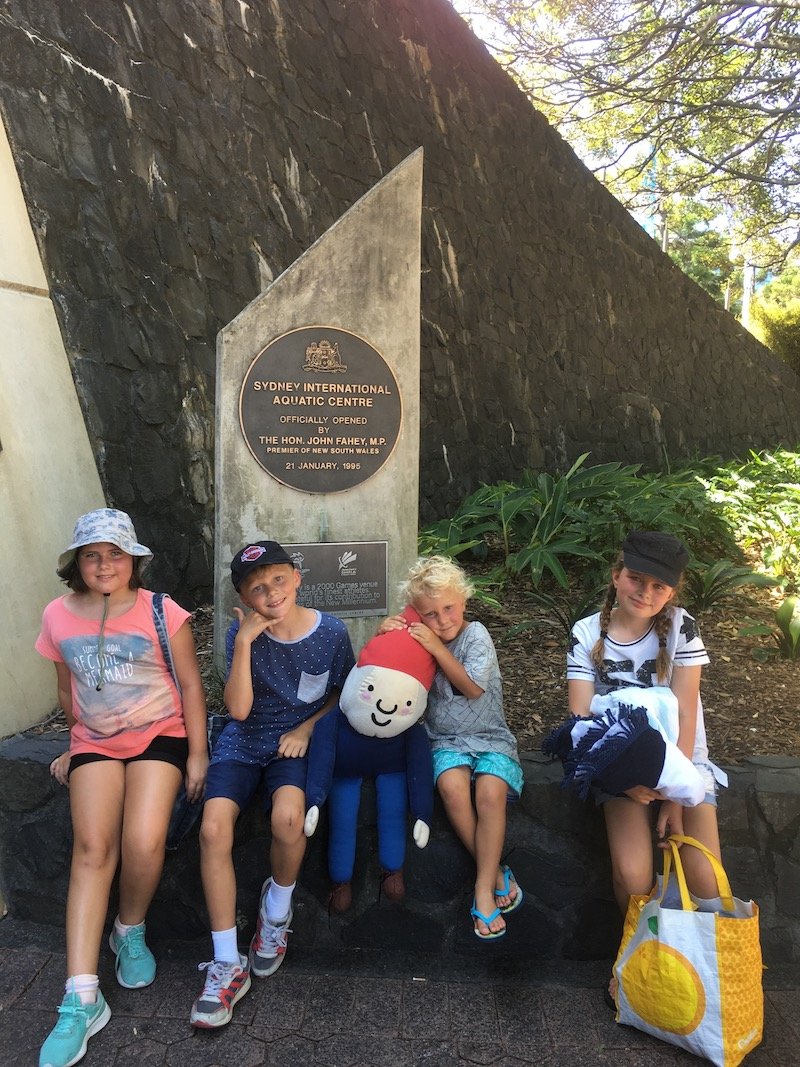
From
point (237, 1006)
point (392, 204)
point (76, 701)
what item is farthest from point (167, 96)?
point (237, 1006)

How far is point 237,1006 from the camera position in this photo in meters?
2.45

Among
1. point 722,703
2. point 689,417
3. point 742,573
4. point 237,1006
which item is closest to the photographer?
point 237,1006

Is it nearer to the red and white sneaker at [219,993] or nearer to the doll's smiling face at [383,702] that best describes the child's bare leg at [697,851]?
the doll's smiling face at [383,702]

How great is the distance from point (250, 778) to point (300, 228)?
4.85 meters

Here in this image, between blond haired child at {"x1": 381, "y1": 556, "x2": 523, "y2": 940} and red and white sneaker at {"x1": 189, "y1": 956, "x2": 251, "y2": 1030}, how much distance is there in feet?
2.48

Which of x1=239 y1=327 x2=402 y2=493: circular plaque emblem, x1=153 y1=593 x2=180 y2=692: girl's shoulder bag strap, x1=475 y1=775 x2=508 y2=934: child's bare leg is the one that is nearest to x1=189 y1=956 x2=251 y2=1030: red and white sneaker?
x1=475 y1=775 x2=508 y2=934: child's bare leg

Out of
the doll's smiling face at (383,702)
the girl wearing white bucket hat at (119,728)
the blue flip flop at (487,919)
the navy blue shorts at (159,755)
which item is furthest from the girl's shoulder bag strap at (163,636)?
the blue flip flop at (487,919)

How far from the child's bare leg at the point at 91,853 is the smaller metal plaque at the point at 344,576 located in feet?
4.21

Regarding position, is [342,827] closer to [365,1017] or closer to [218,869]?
A: [218,869]

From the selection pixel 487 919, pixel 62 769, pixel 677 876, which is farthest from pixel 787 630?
pixel 62 769

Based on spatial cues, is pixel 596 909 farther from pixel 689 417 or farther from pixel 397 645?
pixel 689 417

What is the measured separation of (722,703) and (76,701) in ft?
8.59

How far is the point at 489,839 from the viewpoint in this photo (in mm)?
2566

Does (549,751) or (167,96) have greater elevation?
(167,96)
